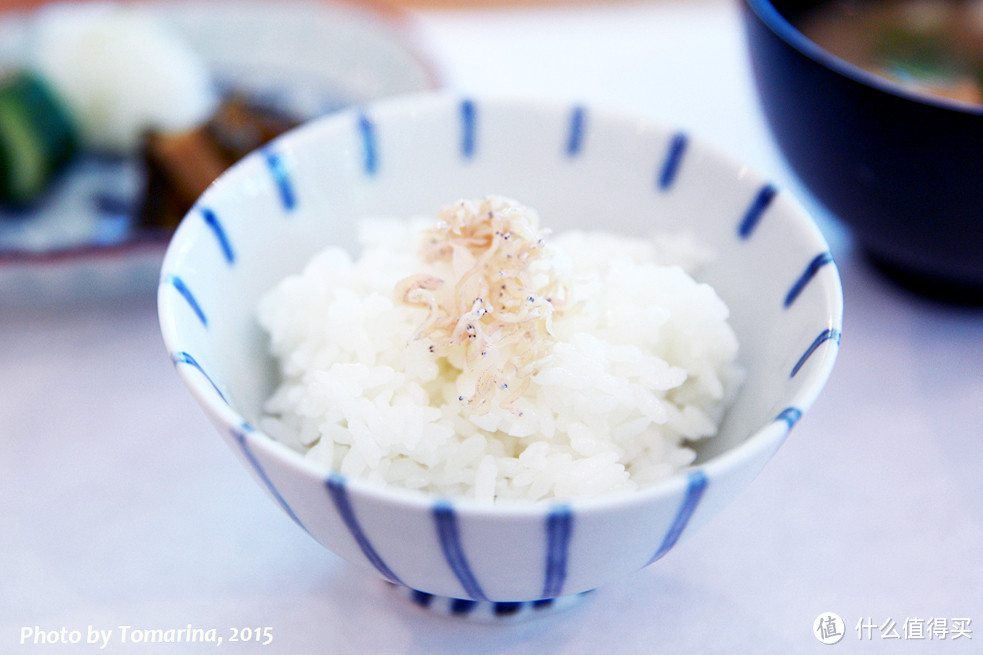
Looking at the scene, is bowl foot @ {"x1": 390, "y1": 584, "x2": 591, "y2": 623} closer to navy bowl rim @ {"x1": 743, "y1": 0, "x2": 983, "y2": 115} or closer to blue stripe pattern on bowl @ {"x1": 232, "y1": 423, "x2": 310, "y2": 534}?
blue stripe pattern on bowl @ {"x1": 232, "y1": 423, "x2": 310, "y2": 534}

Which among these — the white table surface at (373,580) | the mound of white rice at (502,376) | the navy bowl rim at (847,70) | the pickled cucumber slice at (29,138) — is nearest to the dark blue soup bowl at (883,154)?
the navy bowl rim at (847,70)

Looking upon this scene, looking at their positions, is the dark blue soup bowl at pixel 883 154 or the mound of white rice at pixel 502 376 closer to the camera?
the mound of white rice at pixel 502 376

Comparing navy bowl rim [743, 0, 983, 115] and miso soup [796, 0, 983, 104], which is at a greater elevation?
navy bowl rim [743, 0, 983, 115]

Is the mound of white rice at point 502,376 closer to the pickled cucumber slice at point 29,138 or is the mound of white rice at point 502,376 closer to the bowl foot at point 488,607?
the bowl foot at point 488,607

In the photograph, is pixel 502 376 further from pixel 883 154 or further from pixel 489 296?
pixel 883 154

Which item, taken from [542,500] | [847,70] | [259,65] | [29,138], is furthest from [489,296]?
[259,65]

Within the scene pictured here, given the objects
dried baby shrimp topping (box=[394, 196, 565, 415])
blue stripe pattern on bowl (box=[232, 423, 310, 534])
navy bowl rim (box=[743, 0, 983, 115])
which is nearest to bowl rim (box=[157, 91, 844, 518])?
blue stripe pattern on bowl (box=[232, 423, 310, 534])
